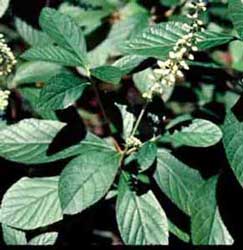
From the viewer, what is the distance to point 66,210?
1597 mm

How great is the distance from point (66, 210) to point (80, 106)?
1165 mm

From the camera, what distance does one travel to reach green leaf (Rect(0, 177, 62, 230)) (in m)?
1.75

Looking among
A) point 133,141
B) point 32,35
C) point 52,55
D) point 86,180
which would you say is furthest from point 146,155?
point 32,35

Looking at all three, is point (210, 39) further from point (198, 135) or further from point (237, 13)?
point (198, 135)

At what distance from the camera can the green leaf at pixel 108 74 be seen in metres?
1.61

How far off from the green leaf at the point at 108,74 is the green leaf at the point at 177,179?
1.15 ft

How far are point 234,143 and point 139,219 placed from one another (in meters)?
0.34

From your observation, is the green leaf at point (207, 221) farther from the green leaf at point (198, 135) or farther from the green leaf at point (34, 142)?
the green leaf at point (34, 142)

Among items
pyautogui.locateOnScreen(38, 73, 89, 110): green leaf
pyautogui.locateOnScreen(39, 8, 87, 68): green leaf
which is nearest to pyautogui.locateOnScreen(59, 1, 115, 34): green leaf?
pyautogui.locateOnScreen(39, 8, 87, 68): green leaf

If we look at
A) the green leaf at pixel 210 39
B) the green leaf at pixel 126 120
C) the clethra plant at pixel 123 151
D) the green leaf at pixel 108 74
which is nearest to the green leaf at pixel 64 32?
the clethra plant at pixel 123 151

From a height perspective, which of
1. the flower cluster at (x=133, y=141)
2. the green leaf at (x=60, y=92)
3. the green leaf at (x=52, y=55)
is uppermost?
the green leaf at (x=52, y=55)

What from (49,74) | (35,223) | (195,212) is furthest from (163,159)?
(49,74)

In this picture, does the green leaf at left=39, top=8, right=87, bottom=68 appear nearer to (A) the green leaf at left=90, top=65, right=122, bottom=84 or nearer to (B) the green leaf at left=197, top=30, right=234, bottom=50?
(A) the green leaf at left=90, top=65, right=122, bottom=84

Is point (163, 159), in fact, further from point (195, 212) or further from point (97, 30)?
point (97, 30)
